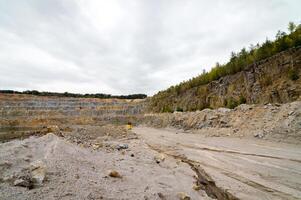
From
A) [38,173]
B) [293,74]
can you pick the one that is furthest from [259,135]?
[38,173]

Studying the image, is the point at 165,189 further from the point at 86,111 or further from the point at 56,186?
the point at 86,111

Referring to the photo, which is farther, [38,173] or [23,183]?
[38,173]

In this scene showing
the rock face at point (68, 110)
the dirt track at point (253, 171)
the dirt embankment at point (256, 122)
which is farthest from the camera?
the rock face at point (68, 110)

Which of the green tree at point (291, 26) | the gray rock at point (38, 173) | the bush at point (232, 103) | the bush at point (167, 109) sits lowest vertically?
the gray rock at point (38, 173)

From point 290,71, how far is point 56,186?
1563 cm

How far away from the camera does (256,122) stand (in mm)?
14219

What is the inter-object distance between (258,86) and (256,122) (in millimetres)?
5182

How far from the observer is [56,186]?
13.5 ft

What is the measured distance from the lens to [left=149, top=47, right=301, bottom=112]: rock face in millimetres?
15355

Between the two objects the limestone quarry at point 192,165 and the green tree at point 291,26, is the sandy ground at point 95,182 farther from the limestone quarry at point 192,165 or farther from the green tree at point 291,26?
the green tree at point 291,26

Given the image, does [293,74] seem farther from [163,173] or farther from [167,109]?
[167,109]

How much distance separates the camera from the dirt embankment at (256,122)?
11.6 metres

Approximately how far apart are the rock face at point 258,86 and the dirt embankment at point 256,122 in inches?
60.4

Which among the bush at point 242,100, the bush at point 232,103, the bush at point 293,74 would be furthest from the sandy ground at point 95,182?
the bush at point 232,103
